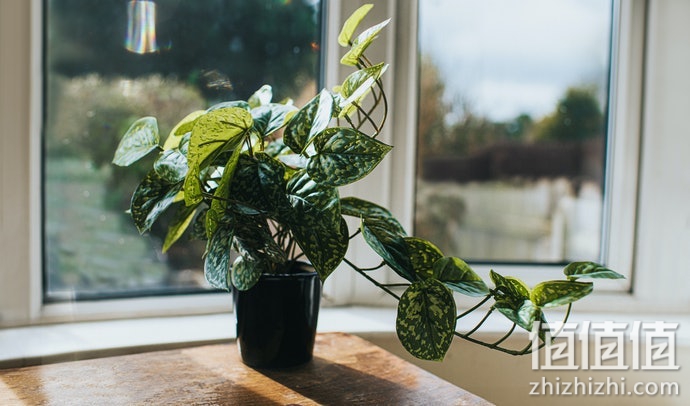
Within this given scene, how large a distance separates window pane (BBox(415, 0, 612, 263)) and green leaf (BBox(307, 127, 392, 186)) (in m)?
0.72

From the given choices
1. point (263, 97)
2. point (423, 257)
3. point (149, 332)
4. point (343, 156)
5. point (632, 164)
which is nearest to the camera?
point (343, 156)

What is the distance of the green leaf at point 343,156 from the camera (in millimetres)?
748

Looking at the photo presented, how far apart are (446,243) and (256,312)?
674 millimetres

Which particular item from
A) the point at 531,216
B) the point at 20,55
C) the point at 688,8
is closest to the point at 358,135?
the point at 20,55

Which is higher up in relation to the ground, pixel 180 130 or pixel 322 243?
pixel 180 130

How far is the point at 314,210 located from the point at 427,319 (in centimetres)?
21

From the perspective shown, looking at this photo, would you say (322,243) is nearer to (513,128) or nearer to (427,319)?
(427,319)

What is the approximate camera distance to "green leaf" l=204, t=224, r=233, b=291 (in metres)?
0.84

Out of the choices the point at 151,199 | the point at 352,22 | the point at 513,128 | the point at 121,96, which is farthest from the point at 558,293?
Result: the point at 121,96

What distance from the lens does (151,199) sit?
0.91 meters

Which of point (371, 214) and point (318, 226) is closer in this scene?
point (318, 226)

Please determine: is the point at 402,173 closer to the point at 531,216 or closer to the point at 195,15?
the point at 531,216

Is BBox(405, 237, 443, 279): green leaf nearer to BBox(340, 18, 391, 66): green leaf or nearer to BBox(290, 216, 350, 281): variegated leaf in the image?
BBox(290, 216, 350, 281): variegated leaf

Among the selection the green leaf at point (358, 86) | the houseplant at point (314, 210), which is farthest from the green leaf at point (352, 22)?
the green leaf at point (358, 86)
